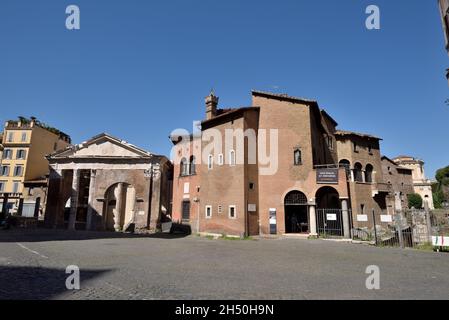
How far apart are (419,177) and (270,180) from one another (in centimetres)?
5646

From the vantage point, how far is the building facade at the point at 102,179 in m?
29.5

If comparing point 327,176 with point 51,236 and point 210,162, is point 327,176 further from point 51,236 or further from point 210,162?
point 51,236

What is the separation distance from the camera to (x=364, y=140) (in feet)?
106

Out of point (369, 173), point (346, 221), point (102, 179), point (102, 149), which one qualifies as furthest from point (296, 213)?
point (102, 149)

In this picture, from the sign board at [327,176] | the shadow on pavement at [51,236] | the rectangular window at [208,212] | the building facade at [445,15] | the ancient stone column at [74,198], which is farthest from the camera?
the ancient stone column at [74,198]

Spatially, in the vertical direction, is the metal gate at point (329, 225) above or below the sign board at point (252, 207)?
below

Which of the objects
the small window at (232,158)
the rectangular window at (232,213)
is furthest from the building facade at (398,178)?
the rectangular window at (232,213)

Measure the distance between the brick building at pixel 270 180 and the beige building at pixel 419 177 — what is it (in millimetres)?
41081

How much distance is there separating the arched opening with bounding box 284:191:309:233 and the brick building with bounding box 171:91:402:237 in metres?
0.09

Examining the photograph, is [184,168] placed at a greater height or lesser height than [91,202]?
greater

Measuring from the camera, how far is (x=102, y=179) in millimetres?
30844

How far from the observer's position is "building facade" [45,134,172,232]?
2952 cm

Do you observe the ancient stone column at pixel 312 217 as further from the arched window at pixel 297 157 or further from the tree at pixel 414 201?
the tree at pixel 414 201

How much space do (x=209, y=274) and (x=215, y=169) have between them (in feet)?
60.3
